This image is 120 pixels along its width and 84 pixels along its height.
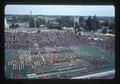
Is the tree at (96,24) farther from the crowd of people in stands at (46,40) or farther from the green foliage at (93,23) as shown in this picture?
the crowd of people in stands at (46,40)

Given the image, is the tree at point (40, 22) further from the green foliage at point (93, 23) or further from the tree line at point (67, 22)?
the green foliage at point (93, 23)

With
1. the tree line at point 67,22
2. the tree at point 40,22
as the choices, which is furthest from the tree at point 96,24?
the tree at point 40,22

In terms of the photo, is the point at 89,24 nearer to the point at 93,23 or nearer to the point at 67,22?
the point at 93,23

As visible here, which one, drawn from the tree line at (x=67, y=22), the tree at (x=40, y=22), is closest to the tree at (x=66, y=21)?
the tree line at (x=67, y=22)

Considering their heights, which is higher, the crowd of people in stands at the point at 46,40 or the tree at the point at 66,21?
the tree at the point at 66,21

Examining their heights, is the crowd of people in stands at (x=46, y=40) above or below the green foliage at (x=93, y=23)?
below

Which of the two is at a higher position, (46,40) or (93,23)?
(93,23)

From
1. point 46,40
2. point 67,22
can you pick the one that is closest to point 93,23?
point 67,22

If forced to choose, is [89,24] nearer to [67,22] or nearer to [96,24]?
[96,24]

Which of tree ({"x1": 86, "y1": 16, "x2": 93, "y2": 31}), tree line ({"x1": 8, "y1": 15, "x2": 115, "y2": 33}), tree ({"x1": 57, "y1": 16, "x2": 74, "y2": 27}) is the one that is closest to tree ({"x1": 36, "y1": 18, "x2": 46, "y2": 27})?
tree line ({"x1": 8, "y1": 15, "x2": 115, "y2": 33})

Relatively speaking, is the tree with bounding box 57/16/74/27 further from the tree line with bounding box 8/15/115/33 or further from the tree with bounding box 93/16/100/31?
the tree with bounding box 93/16/100/31

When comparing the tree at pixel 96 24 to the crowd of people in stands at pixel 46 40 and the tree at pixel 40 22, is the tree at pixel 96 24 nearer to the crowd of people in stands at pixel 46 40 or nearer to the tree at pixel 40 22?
the crowd of people in stands at pixel 46 40
